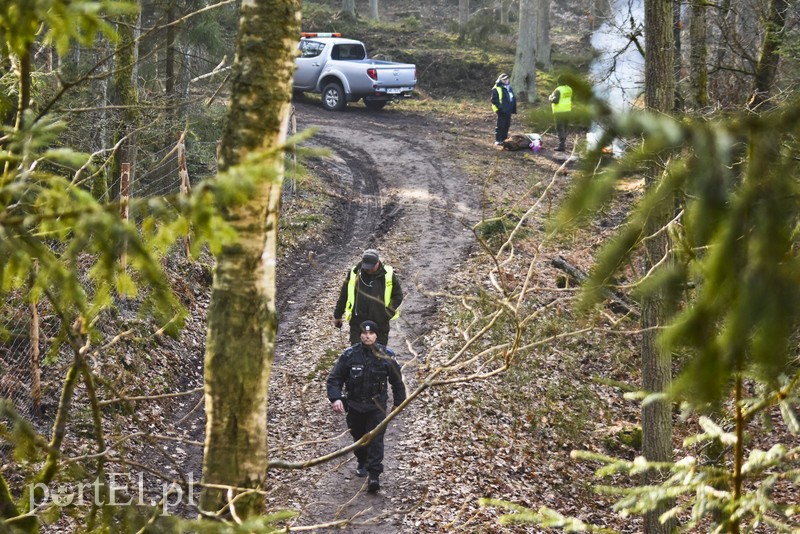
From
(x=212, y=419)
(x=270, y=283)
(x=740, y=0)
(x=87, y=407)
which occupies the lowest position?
(x=87, y=407)

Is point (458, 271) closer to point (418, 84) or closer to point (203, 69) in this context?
point (203, 69)

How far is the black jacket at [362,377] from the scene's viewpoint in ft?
28.8

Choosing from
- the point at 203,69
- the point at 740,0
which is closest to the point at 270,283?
the point at 203,69

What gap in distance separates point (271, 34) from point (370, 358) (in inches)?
226

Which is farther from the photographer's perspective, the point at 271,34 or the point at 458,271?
the point at 458,271

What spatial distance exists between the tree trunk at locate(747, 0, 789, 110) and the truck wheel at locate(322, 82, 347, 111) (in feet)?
48.5

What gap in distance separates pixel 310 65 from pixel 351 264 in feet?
39.0

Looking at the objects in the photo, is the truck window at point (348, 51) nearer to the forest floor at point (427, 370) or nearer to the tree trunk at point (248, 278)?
the forest floor at point (427, 370)

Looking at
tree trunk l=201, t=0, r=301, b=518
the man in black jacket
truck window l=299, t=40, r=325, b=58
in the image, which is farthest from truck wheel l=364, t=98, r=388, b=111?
tree trunk l=201, t=0, r=301, b=518

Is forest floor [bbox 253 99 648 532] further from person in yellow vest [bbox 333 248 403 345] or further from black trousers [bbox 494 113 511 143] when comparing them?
black trousers [bbox 494 113 511 143]

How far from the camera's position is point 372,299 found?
1011 cm

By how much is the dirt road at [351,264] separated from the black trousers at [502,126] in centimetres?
184

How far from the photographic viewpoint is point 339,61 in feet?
81.8

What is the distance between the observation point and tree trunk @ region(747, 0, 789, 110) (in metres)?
11.7
